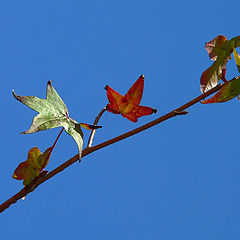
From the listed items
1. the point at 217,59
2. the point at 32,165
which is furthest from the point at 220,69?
the point at 32,165

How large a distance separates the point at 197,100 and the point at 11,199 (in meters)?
0.12

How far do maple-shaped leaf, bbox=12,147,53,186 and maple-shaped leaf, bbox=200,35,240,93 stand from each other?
102mm

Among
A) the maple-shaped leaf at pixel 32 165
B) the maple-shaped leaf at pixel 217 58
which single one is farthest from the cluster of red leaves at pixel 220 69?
the maple-shaped leaf at pixel 32 165

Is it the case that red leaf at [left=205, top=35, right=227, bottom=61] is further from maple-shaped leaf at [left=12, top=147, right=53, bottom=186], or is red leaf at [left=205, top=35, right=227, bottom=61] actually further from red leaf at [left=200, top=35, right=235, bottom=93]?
maple-shaped leaf at [left=12, top=147, right=53, bottom=186]

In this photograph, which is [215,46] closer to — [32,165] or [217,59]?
[217,59]

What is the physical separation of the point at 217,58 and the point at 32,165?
13 cm

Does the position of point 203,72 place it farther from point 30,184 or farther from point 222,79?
point 30,184

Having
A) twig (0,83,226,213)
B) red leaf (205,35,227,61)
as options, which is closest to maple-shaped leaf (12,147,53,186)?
twig (0,83,226,213)

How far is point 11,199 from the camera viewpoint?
0.23 meters

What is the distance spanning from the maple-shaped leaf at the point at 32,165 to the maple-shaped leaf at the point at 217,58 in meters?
0.10

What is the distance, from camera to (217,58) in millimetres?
245

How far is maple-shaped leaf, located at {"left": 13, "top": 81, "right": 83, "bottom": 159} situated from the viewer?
21 cm

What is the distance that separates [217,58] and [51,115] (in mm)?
109

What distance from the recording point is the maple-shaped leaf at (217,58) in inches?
9.3
